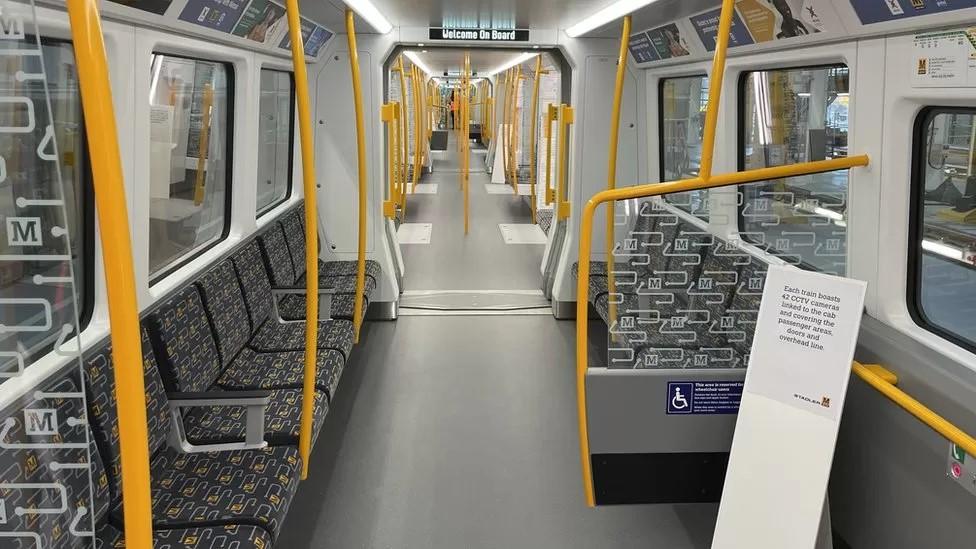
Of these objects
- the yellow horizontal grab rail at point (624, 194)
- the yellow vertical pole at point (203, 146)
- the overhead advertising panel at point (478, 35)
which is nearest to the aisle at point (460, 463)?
the yellow horizontal grab rail at point (624, 194)

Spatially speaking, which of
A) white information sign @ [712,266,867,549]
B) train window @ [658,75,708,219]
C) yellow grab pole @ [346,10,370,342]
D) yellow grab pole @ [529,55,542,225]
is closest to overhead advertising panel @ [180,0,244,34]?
yellow grab pole @ [346,10,370,342]

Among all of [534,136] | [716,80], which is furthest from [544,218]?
[716,80]

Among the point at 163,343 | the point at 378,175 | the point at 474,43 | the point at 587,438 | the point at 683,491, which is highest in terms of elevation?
the point at 474,43

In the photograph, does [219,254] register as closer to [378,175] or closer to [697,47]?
[378,175]

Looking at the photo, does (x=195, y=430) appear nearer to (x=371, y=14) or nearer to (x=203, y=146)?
(x=203, y=146)

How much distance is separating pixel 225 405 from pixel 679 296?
1838 millimetres

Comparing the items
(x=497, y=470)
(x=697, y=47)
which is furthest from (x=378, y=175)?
(x=497, y=470)

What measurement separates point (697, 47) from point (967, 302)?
2511 mm

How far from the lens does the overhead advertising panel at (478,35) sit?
6570 millimetres

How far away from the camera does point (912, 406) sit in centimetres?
247

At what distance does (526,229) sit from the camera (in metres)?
11.0

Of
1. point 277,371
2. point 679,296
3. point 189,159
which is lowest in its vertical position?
point 277,371

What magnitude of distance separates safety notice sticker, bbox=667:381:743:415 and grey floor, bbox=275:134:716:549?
0.70 meters

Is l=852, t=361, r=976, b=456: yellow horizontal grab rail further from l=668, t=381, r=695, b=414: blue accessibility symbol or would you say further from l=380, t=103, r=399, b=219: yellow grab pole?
l=380, t=103, r=399, b=219: yellow grab pole
